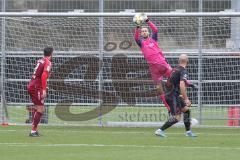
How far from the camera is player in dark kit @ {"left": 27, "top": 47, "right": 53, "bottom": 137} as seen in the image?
53.2 ft

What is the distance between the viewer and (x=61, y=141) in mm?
15125

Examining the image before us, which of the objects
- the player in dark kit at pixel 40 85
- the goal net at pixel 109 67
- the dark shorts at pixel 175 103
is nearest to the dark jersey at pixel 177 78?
the dark shorts at pixel 175 103

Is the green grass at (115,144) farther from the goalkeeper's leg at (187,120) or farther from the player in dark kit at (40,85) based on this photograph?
the player in dark kit at (40,85)

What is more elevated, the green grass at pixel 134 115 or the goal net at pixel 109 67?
the goal net at pixel 109 67

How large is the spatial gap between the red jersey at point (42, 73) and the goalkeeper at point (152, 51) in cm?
239

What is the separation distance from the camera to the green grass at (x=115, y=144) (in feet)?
41.3

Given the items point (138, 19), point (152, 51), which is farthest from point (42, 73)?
point (152, 51)

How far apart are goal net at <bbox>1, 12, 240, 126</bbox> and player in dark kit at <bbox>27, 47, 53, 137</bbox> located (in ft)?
10.6

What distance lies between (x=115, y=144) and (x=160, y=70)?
3939mm

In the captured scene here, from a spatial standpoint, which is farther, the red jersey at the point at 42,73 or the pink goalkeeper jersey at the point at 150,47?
the pink goalkeeper jersey at the point at 150,47

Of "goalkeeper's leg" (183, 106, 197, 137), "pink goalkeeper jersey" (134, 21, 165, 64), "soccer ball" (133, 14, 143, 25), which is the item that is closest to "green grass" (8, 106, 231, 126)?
"pink goalkeeper jersey" (134, 21, 165, 64)

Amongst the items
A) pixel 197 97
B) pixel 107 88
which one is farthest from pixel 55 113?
pixel 197 97

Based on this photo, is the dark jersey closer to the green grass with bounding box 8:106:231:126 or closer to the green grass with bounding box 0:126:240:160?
the green grass with bounding box 0:126:240:160

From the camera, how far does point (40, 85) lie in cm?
1653
